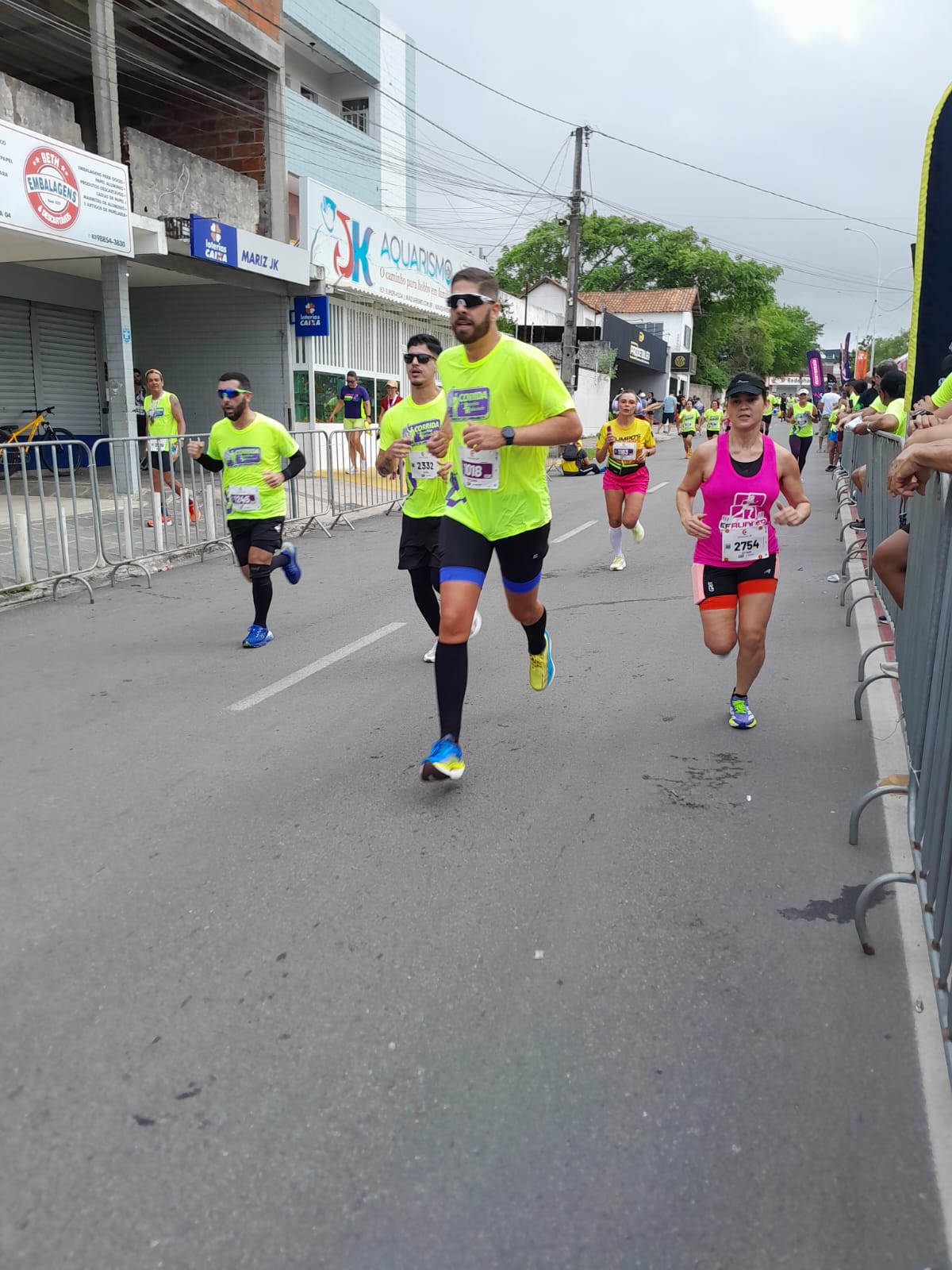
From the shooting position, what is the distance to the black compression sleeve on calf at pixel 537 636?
5270 millimetres

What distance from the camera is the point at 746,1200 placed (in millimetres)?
2244

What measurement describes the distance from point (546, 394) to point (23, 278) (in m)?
17.1

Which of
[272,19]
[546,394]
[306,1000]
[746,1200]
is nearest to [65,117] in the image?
[272,19]

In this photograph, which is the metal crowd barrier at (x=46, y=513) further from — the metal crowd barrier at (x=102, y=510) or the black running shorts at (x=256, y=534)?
the black running shorts at (x=256, y=534)

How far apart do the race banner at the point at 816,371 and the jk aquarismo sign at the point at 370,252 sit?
9584mm

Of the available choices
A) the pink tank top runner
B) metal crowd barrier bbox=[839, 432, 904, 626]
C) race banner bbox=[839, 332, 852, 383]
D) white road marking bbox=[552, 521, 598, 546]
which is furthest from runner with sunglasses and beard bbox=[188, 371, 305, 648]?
race banner bbox=[839, 332, 852, 383]

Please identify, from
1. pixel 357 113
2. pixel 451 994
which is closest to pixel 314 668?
pixel 451 994

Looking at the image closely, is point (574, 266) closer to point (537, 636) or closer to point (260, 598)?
point (260, 598)

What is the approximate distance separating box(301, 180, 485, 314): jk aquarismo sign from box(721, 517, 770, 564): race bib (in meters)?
17.4


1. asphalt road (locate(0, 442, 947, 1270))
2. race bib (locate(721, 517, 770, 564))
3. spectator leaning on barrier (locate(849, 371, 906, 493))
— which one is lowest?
asphalt road (locate(0, 442, 947, 1270))

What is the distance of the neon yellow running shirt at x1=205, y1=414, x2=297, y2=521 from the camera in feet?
25.0

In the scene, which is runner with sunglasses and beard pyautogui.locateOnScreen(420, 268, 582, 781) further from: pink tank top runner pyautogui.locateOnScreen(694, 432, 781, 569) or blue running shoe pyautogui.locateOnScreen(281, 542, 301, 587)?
blue running shoe pyautogui.locateOnScreen(281, 542, 301, 587)

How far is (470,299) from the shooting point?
4461mm

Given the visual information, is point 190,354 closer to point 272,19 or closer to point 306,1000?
point 272,19
